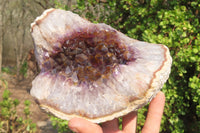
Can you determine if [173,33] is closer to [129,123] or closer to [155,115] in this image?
[155,115]

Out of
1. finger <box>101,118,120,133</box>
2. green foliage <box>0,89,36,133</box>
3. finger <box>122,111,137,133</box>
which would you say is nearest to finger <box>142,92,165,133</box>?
finger <box>122,111,137,133</box>

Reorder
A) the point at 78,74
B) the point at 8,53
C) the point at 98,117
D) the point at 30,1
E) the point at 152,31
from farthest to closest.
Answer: the point at 8,53, the point at 30,1, the point at 152,31, the point at 78,74, the point at 98,117

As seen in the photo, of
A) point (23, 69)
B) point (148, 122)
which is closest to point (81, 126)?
point (148, 122)

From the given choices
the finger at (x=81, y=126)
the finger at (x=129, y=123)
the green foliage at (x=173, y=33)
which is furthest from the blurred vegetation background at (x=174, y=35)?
the finger at (x=81, y=126)

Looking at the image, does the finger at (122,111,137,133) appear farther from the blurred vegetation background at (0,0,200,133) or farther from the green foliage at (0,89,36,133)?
the green foliage at (0,89,36,133)

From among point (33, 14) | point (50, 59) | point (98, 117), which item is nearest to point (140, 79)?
point (98, 117)

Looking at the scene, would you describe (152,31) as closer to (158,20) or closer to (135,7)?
(158,20)

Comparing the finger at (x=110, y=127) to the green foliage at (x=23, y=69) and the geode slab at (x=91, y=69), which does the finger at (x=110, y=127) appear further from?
the green foliage at (x=23, y=69)
